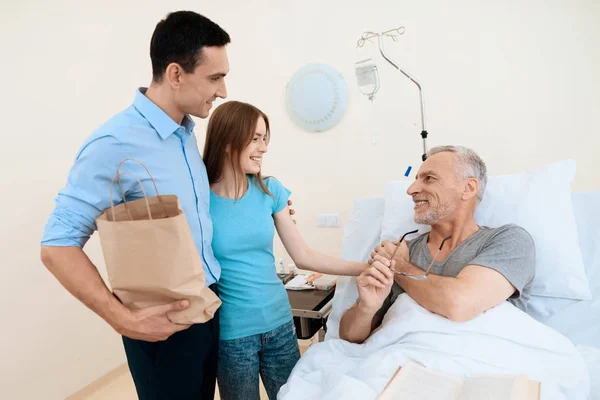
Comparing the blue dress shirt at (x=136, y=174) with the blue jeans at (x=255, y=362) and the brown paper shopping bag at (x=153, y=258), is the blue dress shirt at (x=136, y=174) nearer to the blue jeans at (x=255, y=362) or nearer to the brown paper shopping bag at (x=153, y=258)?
the brown paper shopping bag at (x=153, y=258)

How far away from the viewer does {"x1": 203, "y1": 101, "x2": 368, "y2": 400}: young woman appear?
1215 millimetres

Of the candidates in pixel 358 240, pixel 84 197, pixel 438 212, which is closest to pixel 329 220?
pixel 358 240

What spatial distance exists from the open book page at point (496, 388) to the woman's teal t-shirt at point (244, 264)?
57 centimetres

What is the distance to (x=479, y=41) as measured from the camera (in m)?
2.00

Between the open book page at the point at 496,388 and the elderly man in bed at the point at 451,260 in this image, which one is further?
the elderly man in bed at the point at 451,260

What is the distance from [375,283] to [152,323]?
1.99 ft

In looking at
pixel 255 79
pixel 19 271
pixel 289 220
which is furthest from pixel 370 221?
pixel 19 271

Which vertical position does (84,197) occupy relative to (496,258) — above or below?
above

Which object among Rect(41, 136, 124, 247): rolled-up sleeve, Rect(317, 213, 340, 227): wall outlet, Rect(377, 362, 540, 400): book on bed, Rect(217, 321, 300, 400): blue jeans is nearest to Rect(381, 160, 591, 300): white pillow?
Rect(377, 362, 540, 400): book on bed

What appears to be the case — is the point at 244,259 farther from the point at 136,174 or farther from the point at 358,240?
the point at 358,240

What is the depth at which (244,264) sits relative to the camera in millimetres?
1234

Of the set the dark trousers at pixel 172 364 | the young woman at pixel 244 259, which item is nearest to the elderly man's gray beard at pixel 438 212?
the young woman at pixel 244 259

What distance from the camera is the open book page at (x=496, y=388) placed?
2.80 ft

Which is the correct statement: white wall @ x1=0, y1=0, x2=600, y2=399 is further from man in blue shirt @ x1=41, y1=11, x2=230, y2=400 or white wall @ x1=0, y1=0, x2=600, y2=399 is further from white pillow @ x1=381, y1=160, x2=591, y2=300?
man in blue shirt @ x1=41, y1=11, x2=230, y2=400
